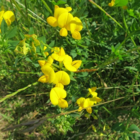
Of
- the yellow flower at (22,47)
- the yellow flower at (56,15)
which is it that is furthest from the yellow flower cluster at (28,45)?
the yellow flower at (56,15)

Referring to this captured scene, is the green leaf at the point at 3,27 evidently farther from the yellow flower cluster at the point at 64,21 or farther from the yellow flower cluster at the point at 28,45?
the yellow flower cluster at the point at 64,21

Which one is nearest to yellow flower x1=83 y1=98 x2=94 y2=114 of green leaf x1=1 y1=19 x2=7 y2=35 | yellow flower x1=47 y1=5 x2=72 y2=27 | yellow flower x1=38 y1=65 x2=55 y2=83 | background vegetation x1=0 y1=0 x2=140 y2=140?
background vegetation x1=0 y1=0 x2=140 y2=140

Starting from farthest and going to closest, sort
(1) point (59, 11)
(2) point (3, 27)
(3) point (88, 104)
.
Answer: (3) point (88, 104) < (1) point (59, 11) < (2) point (3, 27)

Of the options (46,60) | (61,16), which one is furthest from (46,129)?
(61,16)

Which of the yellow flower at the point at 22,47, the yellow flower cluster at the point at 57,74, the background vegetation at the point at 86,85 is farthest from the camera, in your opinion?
the background vegetation at the point at 86,85

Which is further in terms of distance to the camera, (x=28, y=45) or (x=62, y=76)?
(x=62, y=76)

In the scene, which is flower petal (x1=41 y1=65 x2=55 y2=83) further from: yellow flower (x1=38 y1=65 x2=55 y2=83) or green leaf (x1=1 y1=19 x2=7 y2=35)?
green leaf (x1=1 y1=19 x2=7 y2=35)

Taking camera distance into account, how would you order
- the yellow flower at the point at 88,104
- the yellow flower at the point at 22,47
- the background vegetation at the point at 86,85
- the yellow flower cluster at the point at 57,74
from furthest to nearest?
the background vegetation at the point at 86,85
the yellow flower at the point at 88,104
the yellow flower cluster at the point at 57,74
the yellow flower at the point at 22,47

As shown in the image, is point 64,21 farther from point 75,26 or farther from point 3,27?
point 3,27

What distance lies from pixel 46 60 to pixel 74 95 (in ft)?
2.44

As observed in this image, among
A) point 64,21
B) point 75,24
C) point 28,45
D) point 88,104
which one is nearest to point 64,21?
point 64,21

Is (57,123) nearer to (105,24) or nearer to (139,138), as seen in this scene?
(139,138)

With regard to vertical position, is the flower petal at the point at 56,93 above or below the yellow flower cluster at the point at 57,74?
below

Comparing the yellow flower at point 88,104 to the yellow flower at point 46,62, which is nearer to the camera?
the yellow flower at point 46,62
